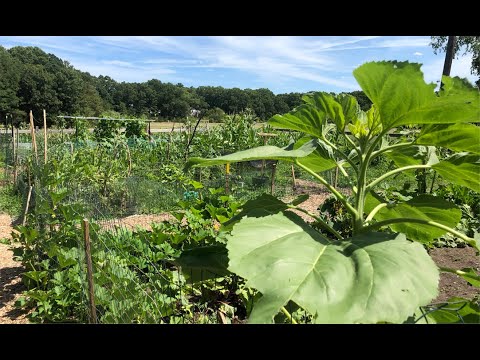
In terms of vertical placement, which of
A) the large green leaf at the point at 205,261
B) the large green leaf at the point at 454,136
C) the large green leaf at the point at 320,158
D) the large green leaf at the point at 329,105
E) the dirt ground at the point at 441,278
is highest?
the large green leaf at the point at 329,105

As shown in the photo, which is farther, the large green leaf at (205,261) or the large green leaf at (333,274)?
the large green leaf at (205,261)

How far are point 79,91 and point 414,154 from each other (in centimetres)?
7881

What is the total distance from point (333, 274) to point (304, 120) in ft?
1.89

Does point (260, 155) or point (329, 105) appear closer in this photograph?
point (260, 155)

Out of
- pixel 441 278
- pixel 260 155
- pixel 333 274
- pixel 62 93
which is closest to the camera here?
pixel 333 274

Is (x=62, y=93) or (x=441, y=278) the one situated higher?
(x=62, y=93)

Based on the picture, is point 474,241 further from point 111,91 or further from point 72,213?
point 111,91

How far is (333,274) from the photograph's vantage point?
0.80m

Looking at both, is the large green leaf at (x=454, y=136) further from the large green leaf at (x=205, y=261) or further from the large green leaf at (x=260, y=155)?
the large green leaf at (x=205, y=261)

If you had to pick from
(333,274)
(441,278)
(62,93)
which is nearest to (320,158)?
(333,274)

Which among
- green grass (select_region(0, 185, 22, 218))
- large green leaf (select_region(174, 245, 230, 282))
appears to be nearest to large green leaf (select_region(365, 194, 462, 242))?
large green leaf (select_region(174, 245, 230, 282))

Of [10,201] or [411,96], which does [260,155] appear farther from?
[10,201]

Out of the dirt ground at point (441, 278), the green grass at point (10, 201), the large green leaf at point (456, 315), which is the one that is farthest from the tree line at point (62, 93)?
the large green leaf at point (456, 315)

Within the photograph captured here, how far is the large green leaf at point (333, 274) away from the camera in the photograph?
2.35 feet
